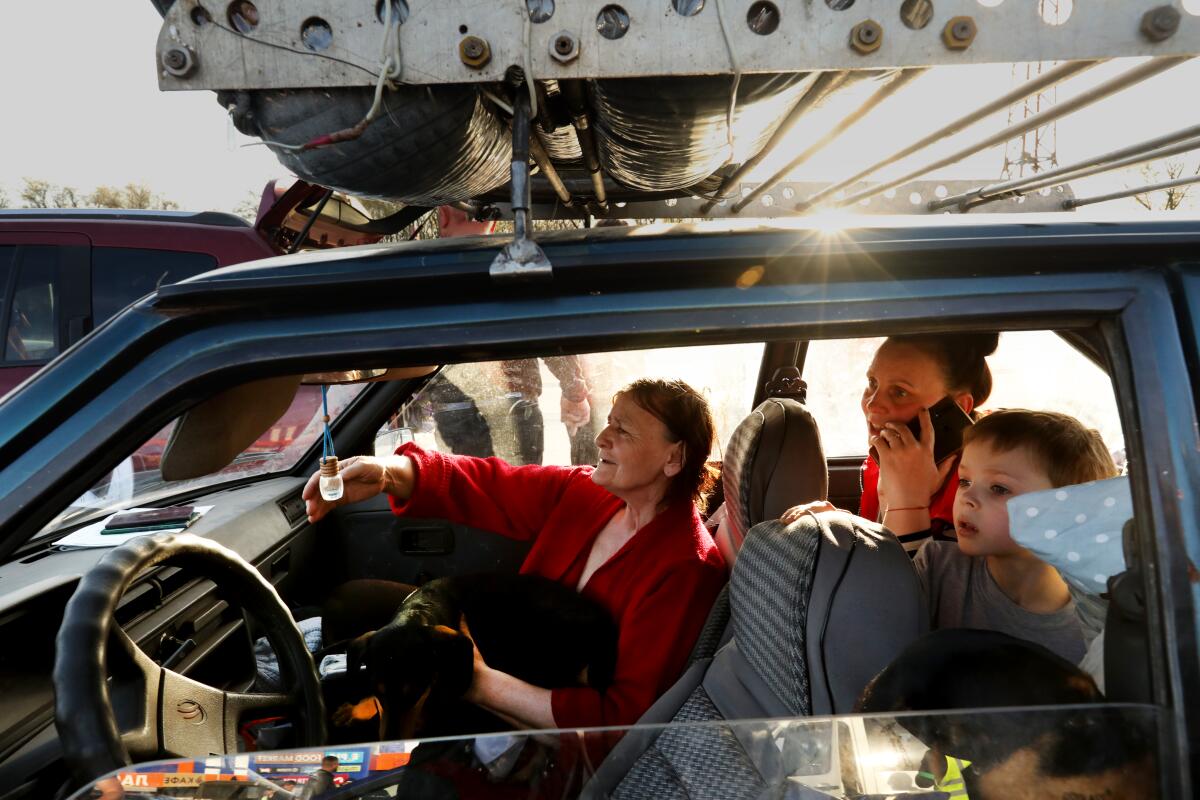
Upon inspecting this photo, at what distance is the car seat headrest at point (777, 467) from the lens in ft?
6.75

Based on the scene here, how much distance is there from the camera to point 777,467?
2070 millimetres

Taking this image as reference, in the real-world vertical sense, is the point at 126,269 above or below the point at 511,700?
above

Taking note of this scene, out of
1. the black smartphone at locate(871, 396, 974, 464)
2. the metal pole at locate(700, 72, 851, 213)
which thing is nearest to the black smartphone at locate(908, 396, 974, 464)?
the black smartphone at locate(871, 396, 974, 464)

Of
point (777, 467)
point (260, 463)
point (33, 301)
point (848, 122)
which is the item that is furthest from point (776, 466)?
point (33, 301)

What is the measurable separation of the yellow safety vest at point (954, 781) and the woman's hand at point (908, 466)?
1.15 m

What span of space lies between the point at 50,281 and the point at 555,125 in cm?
443

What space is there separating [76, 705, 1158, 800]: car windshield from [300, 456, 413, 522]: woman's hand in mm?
1455

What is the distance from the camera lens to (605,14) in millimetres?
876

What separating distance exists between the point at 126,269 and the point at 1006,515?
4.65 m

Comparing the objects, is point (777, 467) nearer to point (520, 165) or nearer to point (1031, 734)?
point (1031, 734)

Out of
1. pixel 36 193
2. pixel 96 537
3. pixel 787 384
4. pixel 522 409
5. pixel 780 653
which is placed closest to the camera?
pixel 780 653

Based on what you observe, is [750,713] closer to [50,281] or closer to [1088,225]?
[1088,225]

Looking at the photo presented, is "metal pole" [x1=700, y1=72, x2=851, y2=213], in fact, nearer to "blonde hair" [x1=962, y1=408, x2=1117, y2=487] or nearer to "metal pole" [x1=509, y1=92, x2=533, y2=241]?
"metal pole" [x1=509, y1=92, x2=533, y2=241]

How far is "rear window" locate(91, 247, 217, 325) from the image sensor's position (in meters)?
4.50
